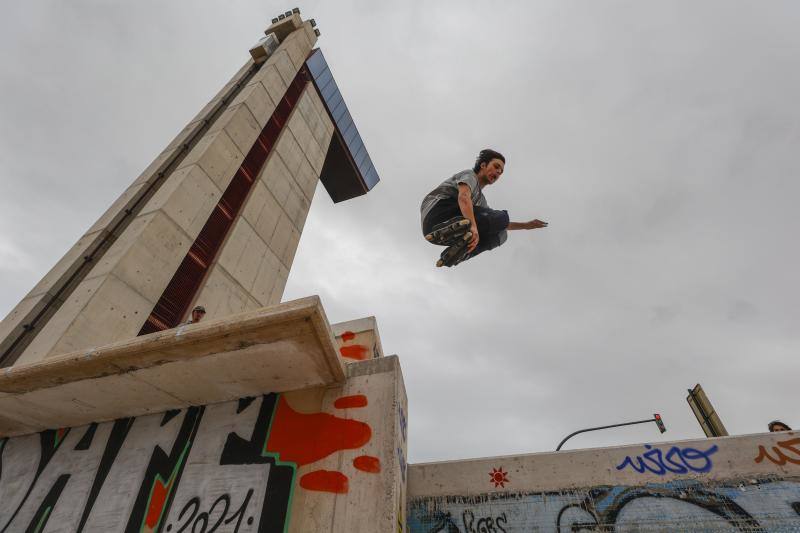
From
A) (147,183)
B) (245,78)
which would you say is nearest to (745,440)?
(147,183)

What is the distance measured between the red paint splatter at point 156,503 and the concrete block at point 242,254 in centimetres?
957

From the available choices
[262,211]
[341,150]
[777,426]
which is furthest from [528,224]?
[341,150]

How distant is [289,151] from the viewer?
62.3 ft

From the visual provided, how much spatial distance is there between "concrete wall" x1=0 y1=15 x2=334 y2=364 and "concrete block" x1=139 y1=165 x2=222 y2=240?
0.04 meters

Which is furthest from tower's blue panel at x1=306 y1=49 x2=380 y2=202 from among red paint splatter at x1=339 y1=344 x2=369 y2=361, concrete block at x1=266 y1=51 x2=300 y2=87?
red paint splatter at x1=339 y1=344 x2=369 y2=361

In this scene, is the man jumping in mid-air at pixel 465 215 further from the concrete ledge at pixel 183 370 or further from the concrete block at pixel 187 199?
the concrete block at pixel 187 199

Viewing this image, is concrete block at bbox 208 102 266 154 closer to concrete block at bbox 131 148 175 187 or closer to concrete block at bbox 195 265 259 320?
concrete block at bbox 131 148 175 187

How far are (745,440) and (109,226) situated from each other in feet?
49.3

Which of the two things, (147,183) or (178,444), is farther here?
(147,183)

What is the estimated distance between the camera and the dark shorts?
16.5ft

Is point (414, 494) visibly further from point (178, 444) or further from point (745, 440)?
point (745, 440)

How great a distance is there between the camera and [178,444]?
16.0 feet

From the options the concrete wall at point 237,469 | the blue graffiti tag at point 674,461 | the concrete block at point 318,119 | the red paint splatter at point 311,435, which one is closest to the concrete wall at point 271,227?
the concrete block at point 318,119

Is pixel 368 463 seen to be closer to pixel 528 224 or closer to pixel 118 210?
pixel 528 224
